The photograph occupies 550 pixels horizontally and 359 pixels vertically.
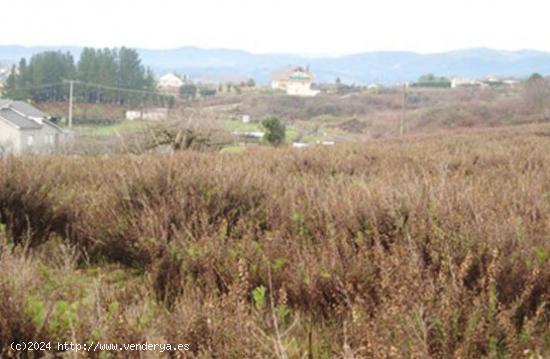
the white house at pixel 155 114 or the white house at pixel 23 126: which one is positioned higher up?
the white house at pixel 155 114

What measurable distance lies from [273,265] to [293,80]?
11731 cm

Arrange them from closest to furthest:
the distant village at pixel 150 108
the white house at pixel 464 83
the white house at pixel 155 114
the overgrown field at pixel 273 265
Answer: the overgrown field at pixel 273 265 → the white house at pixel 155 114 → the distant village at pixel 150 108 → the white house at pixel 464 83

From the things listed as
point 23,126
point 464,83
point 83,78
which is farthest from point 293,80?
point 23,126

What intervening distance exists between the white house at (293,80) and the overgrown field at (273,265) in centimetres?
10213

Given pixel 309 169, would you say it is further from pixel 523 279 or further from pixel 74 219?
pixel 523 279

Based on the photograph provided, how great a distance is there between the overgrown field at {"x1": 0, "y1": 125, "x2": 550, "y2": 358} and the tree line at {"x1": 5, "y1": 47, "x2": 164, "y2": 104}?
184ft

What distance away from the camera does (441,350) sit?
2219 mm

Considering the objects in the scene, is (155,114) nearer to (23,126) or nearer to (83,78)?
(23,126)

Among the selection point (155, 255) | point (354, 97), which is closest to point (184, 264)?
point (155, 255)

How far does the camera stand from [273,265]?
331 centimetres

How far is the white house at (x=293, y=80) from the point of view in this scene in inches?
4319

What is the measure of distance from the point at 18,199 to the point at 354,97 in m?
81.8

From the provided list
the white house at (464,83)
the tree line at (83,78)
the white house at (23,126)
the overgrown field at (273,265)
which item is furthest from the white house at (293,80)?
the overgrown field at (273,265)

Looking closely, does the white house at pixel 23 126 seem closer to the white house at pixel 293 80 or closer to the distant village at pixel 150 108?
the distant village at pixel 150 108
